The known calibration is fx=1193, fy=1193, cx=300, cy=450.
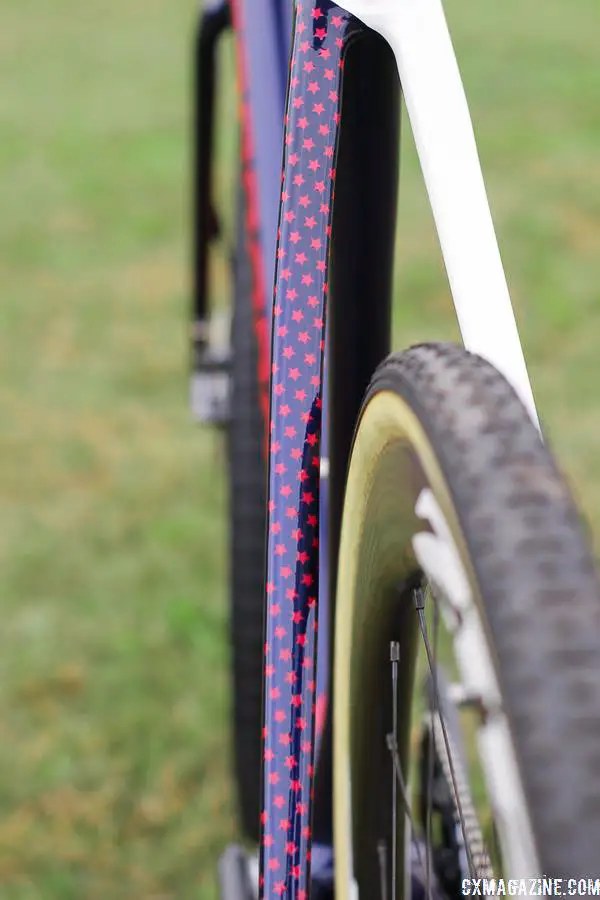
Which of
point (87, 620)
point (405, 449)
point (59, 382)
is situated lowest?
point (405, 449)

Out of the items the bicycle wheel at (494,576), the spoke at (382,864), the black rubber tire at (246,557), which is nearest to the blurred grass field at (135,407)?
the black rubber tire at (246,557)

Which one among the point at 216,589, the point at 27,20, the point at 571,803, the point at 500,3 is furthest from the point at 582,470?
the point at 27,20

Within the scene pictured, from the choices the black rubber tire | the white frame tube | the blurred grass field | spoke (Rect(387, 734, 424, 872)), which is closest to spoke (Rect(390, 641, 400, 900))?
spoke (Rect(387, 734, 424, 872))

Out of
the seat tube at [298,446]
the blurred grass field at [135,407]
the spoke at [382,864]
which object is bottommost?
the spoke at [382,864]

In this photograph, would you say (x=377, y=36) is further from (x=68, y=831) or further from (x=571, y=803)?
(x=68, y=831)

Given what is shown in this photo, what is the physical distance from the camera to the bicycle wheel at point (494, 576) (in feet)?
1.21

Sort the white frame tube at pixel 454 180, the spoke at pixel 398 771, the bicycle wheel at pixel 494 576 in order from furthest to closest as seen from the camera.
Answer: the spoke at pixel 398 771 → the white frame tube at pixel 454 180 → the bicycle wheel at pixel 494 576

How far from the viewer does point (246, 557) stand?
3.93 feet

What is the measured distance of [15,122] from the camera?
4266mm

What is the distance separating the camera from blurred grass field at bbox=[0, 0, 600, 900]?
144 centimetres

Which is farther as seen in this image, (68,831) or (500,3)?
(500,3)

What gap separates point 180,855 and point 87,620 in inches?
19.4

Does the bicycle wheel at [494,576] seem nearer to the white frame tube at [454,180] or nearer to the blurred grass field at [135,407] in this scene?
the white frame tube at [454,180]

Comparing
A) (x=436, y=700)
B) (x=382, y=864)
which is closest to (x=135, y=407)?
(x=382, y=864)
